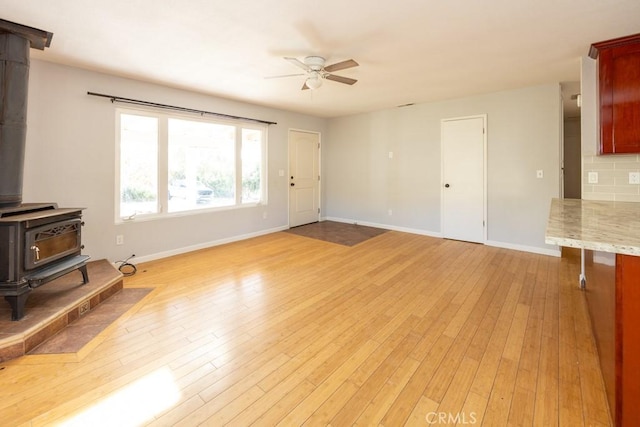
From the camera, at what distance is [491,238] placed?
15.8ft

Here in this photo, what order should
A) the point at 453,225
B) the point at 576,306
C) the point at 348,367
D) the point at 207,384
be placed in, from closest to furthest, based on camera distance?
the point at 207,384, the point at 348,367, the point at 576,306, the point at 453,225

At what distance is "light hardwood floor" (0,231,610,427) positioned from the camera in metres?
1.50

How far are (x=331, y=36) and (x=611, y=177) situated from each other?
3.11m

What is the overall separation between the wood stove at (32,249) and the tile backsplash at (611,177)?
507cm

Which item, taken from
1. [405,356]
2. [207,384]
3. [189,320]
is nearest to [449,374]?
[405,356]

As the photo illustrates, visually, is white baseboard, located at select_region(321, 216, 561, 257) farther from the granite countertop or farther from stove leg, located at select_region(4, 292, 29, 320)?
stove leg, located at select_region(4, 292, 29, 320)

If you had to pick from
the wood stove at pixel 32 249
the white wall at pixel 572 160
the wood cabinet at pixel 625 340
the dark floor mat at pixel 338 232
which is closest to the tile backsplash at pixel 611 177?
the wood cabinet at pixel 625 340

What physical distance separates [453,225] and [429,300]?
2814 mm

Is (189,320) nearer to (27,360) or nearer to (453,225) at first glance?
(27,360)

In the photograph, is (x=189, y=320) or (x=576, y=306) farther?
(x=576, y=306)

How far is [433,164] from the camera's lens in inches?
211

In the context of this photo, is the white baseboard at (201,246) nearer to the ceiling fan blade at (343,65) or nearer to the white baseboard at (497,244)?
the white baseboard at (497,244)

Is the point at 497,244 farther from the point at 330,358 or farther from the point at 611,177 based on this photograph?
the point at 330,358

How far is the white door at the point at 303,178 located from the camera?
6.28 meters
